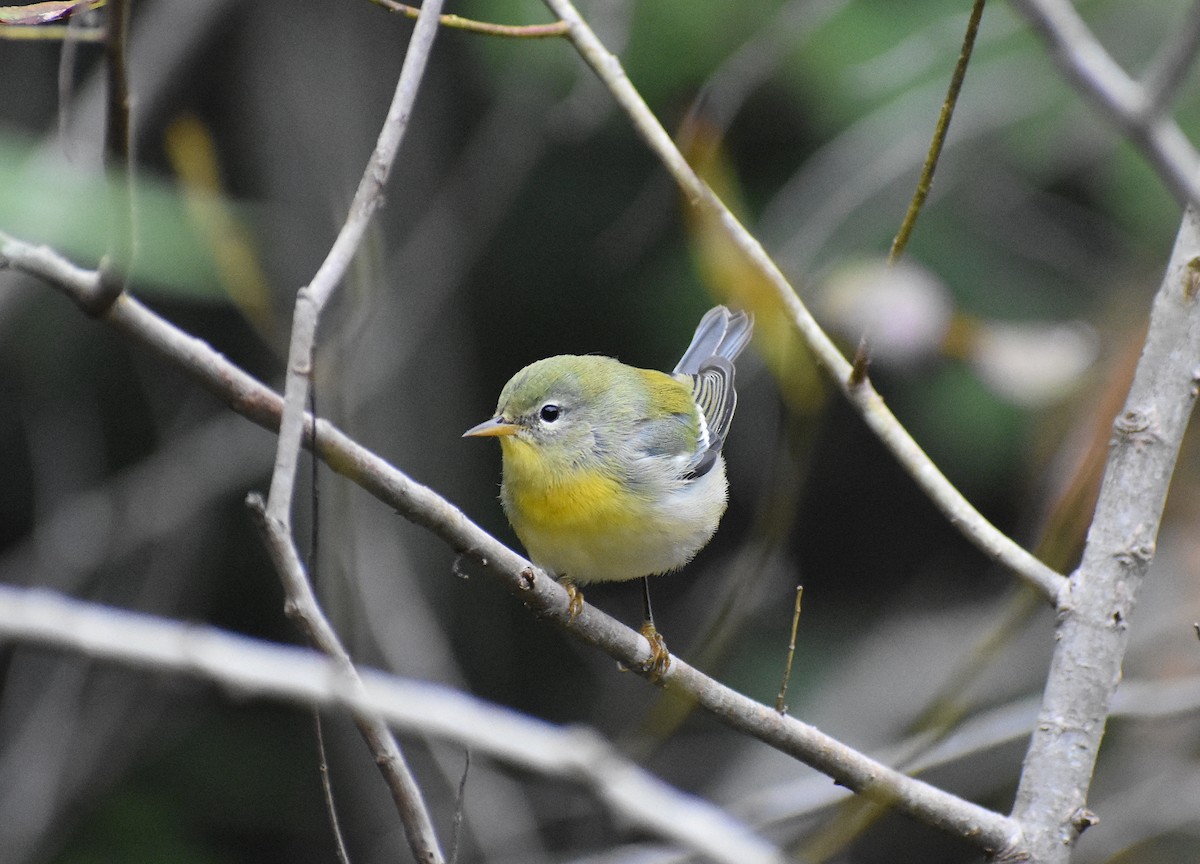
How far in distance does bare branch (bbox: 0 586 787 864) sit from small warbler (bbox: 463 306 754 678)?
1.66 metres

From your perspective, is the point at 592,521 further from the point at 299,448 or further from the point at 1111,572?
the point at 299,448

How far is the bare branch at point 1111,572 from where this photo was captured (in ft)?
7.23

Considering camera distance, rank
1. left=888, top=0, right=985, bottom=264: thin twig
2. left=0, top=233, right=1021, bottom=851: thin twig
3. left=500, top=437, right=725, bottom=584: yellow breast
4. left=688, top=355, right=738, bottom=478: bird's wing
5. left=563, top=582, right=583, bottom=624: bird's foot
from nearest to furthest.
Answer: left=0, top=233, right=1021, bottom=851: thin twig, left=888, top=0, right=985, bottom=264: thin twig, left=563, top=582, right=583, bottom=624: bird's foot, left=500, top=437, right=725, bottom=584: yellow breast, left=688, top=355, right=738, bottom=478: bird's wing

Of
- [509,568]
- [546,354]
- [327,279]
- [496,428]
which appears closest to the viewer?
[327,279]

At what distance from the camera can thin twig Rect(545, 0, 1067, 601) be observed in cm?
243

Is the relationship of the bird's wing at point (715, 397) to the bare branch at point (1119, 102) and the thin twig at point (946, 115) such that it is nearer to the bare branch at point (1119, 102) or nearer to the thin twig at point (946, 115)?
the thin twig at point (946, 115)

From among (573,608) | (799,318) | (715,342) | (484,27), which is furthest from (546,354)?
(573,608)

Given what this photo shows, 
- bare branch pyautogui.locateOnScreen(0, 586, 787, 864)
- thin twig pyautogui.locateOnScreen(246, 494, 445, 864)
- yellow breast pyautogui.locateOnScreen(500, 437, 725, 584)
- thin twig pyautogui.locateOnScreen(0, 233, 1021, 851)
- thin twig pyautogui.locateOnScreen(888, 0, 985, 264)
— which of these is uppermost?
thin twig pyautogui.locateOnScreen(888, 0, 985, 264)

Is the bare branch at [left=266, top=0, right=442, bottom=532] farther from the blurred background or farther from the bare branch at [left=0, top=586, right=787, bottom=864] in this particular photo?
the blurred background

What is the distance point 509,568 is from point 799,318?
88cm

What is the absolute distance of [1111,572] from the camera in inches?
90.3

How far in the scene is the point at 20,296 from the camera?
15.6 ft

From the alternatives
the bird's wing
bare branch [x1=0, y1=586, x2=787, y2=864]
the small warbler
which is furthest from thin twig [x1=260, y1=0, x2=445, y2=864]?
the bird's wing

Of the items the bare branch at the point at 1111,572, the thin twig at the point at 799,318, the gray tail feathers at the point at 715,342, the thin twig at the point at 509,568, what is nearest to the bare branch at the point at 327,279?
the thin twig at the point at 509,568
